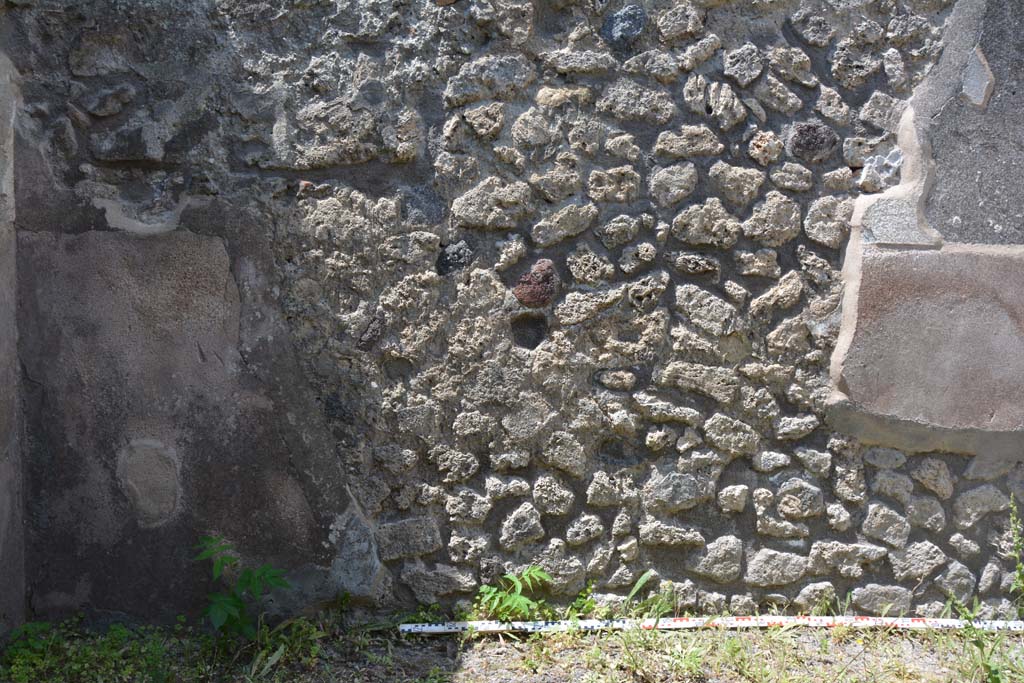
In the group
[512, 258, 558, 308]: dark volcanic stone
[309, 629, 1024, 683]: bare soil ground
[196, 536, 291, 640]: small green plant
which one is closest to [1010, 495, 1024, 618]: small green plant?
[309, 629, 1024, 683]: bare soil ground

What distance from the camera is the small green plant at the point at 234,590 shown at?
8.20 feet

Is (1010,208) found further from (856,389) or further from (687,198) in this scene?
(687,198)

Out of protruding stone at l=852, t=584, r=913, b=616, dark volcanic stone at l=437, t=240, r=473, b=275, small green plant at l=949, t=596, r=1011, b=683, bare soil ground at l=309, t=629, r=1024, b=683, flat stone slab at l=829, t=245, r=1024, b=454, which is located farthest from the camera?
protruding stone at l=852, t=584, r=913, b=616

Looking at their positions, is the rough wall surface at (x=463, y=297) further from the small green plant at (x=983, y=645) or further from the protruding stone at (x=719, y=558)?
the small green plant at (x=983, y=645)

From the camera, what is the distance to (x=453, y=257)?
2.65 meters

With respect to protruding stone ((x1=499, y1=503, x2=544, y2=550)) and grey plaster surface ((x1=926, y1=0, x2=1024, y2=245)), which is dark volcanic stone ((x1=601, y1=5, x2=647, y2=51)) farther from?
protruding stone ((x1=499, y1=503, x2=544, y2=550))

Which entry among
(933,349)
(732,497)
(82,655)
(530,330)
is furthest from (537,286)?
(82,655)

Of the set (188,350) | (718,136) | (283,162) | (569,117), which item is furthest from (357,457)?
(718,136)

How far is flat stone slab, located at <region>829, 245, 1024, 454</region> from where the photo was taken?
2758mm

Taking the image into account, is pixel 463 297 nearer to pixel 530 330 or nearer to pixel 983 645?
pixel 530 330

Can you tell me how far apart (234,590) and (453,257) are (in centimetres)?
114

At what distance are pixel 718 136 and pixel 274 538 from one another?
1.79 m

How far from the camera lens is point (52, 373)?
259 cm

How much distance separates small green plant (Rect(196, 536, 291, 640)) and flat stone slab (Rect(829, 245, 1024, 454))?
177 cm
